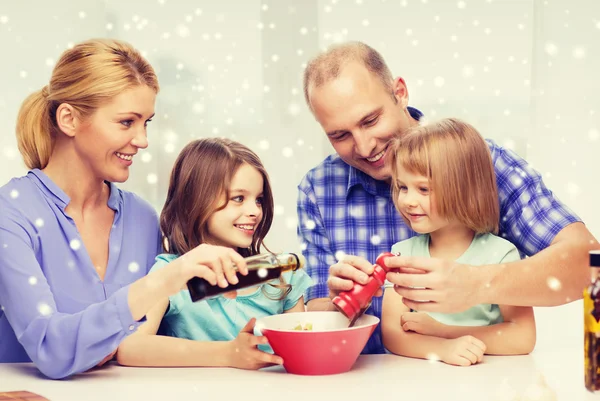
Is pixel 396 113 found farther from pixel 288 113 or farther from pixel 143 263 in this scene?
pixel 288 113

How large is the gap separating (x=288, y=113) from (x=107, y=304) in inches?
60.6

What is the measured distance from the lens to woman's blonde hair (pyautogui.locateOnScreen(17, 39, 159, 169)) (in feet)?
5.12

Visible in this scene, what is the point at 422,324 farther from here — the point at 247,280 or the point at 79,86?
the point at 79,86

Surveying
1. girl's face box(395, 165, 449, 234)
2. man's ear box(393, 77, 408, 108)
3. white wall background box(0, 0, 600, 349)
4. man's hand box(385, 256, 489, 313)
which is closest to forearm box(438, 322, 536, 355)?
man's hand box(385, 256, 489, 313)

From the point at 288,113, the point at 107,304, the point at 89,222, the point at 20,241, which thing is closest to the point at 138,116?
the point at 89,222

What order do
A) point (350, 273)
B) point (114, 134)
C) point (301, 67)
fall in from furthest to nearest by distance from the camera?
point (301, 67) → point (114, 134) → point (350, 273)

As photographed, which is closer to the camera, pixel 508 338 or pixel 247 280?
pixel 247 280

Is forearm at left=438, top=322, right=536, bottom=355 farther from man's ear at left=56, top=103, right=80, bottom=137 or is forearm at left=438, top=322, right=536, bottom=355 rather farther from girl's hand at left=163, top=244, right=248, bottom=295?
man's ear at left=56, top=103, right=80, bottom=137

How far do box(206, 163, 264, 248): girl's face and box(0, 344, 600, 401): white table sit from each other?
367mm

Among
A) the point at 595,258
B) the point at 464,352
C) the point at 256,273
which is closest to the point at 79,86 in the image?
the point at 256,273

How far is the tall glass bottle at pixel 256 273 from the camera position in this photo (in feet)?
4.00

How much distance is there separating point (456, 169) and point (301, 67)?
1.34m

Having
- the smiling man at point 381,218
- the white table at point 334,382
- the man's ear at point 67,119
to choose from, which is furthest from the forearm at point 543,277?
the man's ear at point 67,119

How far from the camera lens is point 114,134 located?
5.13 ft
